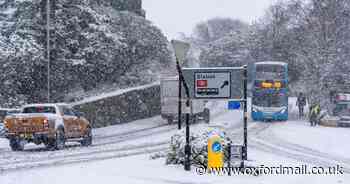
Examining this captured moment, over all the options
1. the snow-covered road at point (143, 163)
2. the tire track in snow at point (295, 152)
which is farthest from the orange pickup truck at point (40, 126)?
the tire track in snow at point (295, 152)

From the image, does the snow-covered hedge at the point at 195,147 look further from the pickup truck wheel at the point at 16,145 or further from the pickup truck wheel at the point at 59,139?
the pickup truck wheel at the point at 16,145

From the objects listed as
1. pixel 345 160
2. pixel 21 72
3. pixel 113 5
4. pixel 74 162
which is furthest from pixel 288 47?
pixel 74 162

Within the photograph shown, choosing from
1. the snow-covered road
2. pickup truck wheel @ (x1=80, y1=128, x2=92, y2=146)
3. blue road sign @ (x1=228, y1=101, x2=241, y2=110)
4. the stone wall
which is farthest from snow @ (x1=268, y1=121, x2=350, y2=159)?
the stone wall

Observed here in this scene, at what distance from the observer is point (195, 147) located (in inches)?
624

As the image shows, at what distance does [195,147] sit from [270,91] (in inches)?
1166

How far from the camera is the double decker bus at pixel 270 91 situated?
43125mm

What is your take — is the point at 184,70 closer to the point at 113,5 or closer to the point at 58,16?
the point at 58,16

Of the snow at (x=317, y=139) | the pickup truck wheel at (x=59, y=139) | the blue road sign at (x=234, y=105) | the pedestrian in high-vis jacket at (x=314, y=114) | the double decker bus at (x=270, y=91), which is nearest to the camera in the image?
the blue road sign at (x=234, y=105)

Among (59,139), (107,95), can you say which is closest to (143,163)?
(59,139)

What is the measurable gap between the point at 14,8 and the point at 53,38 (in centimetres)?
297

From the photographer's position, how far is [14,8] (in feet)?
127

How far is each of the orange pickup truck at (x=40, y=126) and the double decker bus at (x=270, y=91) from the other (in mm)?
19943

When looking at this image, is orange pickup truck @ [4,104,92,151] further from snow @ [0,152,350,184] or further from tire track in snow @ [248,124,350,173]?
tire track in snow @ [248,124,350,173]

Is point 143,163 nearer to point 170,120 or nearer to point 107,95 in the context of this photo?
point 107,95
